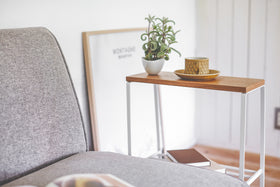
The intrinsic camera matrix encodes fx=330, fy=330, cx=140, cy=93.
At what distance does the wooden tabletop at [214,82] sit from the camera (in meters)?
1.17

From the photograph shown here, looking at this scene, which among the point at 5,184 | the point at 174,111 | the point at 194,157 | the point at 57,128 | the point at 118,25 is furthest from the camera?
the point at 174,111

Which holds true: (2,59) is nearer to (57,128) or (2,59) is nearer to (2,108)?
(2,108)

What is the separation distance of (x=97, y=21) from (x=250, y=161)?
55.1 inches

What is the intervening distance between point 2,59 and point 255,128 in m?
1.82

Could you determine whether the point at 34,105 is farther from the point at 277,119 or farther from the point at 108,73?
the point at 277,119

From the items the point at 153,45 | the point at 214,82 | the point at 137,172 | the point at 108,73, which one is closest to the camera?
the point at 137,172

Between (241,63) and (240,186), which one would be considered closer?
(240,186)

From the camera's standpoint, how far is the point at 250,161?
7.18ft

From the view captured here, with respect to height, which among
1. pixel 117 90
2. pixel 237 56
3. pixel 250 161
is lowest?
pixel 250 161

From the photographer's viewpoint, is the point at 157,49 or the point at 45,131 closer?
the point at 45,131

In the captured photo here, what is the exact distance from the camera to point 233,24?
2209mm

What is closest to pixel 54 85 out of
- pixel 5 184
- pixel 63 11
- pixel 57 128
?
pixel 57 128

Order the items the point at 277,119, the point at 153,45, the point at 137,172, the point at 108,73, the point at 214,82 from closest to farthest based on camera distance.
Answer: the point at 137,172 → the point at 214,82 → the point at 153,45 → the point at 108,73 → the point at 277,119

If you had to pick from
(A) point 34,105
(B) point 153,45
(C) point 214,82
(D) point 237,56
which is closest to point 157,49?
(B) point 153,45
